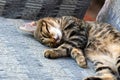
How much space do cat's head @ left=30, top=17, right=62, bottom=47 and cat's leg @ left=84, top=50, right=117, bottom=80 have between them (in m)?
0.22

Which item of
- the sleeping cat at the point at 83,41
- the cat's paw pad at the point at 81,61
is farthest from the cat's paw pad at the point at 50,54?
Result: the cat's paw pad at the point at 81,61

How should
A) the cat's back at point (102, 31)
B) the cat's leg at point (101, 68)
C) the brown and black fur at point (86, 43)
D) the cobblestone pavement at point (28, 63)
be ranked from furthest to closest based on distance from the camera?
1. the cat's back at point (102, 31)
2. the brown and black fur at point (86, 43)
3. the cat's leg at point (101, 68)
4. the cobblestone pavement at point (28, 63)

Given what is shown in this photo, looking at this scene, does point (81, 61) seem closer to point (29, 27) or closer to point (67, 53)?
point (67, 53)

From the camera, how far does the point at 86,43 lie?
1.74 meters

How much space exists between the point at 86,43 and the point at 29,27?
0.34 m

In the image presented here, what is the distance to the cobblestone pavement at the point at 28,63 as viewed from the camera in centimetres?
129

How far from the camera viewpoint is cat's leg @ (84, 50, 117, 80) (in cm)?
140

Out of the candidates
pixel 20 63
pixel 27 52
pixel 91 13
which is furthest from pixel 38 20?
pixel 91 13

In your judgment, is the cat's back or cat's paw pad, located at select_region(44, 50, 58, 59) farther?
the cat's back

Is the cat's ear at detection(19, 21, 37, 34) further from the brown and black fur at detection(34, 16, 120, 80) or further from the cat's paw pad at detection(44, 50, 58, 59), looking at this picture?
the cat's paw pad at detection(44, 50, 58, 59)

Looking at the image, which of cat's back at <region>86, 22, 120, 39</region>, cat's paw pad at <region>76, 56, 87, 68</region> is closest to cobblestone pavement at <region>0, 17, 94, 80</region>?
cat's paw pad at <region>76, 56, 87, 68</region>

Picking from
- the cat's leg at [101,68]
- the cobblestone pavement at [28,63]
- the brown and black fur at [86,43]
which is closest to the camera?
the cobblestone pavement at [28,63]

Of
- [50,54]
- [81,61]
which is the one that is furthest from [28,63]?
[81,61]

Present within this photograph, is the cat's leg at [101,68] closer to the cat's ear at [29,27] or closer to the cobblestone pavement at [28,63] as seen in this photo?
the cobblestone pavement at [28,63]
